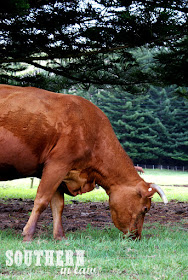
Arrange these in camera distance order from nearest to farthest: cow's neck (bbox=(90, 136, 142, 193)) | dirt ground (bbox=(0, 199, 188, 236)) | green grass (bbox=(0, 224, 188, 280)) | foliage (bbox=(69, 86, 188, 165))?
green grass (bbox=(0, 224, 188, 280))
cow's neck (bbox=(90, 136, 142, 193))
dirt ground (bbox=(0, 199, 188, 236))
foliage (bbox=(69, 86, 188, 165))

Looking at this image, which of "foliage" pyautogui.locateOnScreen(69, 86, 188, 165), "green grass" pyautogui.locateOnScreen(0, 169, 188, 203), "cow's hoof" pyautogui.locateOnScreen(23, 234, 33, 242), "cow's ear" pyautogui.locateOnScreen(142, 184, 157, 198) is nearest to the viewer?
"cow's hoof" pyautogui.locateOnScreen(23, 234, 33, 242)

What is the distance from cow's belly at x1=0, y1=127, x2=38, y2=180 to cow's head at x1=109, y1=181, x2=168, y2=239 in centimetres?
135

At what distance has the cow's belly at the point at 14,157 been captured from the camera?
5.62 m

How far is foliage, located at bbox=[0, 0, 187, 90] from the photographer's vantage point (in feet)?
→ 25.2

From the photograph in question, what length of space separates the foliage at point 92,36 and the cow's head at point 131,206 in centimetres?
302

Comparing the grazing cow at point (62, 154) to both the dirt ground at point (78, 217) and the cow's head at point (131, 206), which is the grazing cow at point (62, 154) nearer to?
the cow's head at point (131, 206)

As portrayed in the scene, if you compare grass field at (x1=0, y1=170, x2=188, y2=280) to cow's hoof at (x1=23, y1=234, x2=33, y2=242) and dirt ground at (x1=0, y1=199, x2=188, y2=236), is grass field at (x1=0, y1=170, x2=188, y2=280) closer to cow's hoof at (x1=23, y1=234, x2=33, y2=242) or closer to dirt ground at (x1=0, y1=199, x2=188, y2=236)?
cow's hoof at (x1=23, y1=234, x2=33, y2=242)

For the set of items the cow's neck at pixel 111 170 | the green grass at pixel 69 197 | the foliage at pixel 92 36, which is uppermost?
the foliage at pixel 92 36

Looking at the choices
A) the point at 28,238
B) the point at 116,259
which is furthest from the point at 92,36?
the point at 116,259

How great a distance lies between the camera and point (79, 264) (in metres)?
4.17

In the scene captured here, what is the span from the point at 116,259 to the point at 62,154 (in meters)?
1.83

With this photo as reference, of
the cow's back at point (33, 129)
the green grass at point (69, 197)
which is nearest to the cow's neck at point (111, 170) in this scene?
the cow's back at point (33, 129)

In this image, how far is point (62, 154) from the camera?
5727 millimetres

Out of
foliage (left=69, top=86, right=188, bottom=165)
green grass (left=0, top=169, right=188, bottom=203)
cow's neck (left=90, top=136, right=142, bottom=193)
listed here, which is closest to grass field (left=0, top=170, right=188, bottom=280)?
cow's neck (left=90, top=136, right=142, bottom=193)
